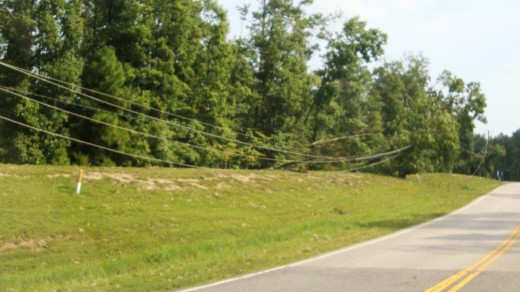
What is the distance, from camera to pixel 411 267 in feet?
39.8

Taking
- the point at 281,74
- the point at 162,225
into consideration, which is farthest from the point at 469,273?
the point at 281,74

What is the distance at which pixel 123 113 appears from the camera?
41.6m

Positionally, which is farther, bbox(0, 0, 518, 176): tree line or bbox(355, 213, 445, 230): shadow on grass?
bbox(0, 0, 518, 176): tree line

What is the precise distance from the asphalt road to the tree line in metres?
22.9

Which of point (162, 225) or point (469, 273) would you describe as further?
point (162, 225)

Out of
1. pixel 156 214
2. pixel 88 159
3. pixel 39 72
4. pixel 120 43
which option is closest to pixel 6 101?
pixel 39 72

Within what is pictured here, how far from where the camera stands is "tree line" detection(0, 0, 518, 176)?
3684 centimetres

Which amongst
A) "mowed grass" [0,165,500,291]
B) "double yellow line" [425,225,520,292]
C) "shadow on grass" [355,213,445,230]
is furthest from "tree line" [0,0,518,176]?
"double yellow line" [425,225,520,292]

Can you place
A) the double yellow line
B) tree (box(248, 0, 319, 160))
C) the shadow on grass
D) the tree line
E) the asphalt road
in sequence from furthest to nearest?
tree (box(248, 0, 319, 160)) → the tree line → the shadow on grass → the asphalt road → the double yellow line

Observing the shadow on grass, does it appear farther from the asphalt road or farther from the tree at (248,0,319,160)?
the tree at (248,0,319,160)

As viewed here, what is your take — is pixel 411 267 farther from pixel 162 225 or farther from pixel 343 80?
pixel 343 80

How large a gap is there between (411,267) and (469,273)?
1213 mm

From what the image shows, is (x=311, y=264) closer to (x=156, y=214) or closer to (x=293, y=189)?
(x=156, y=214)

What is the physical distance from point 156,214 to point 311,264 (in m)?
11.8
